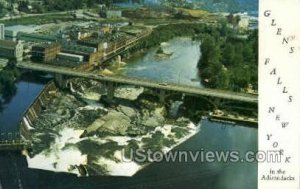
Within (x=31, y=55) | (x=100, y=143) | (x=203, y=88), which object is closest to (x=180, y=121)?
(x=203, y=88)

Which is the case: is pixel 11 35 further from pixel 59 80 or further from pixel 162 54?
pixel 162 54

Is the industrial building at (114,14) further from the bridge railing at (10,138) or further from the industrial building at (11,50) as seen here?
the bridge railing at (10,138)

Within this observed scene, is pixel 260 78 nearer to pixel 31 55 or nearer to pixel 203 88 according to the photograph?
pixel 203 88

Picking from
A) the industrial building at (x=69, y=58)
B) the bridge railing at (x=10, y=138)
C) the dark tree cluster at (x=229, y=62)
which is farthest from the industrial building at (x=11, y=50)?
the dark tree cluster at (x=229, y=62)

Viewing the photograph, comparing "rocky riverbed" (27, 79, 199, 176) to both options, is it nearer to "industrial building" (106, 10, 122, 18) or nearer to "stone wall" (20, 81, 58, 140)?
"stone wall" (20, 81, 58, 140)

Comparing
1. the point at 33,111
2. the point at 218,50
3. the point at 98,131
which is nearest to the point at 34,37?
the point at 33,111
